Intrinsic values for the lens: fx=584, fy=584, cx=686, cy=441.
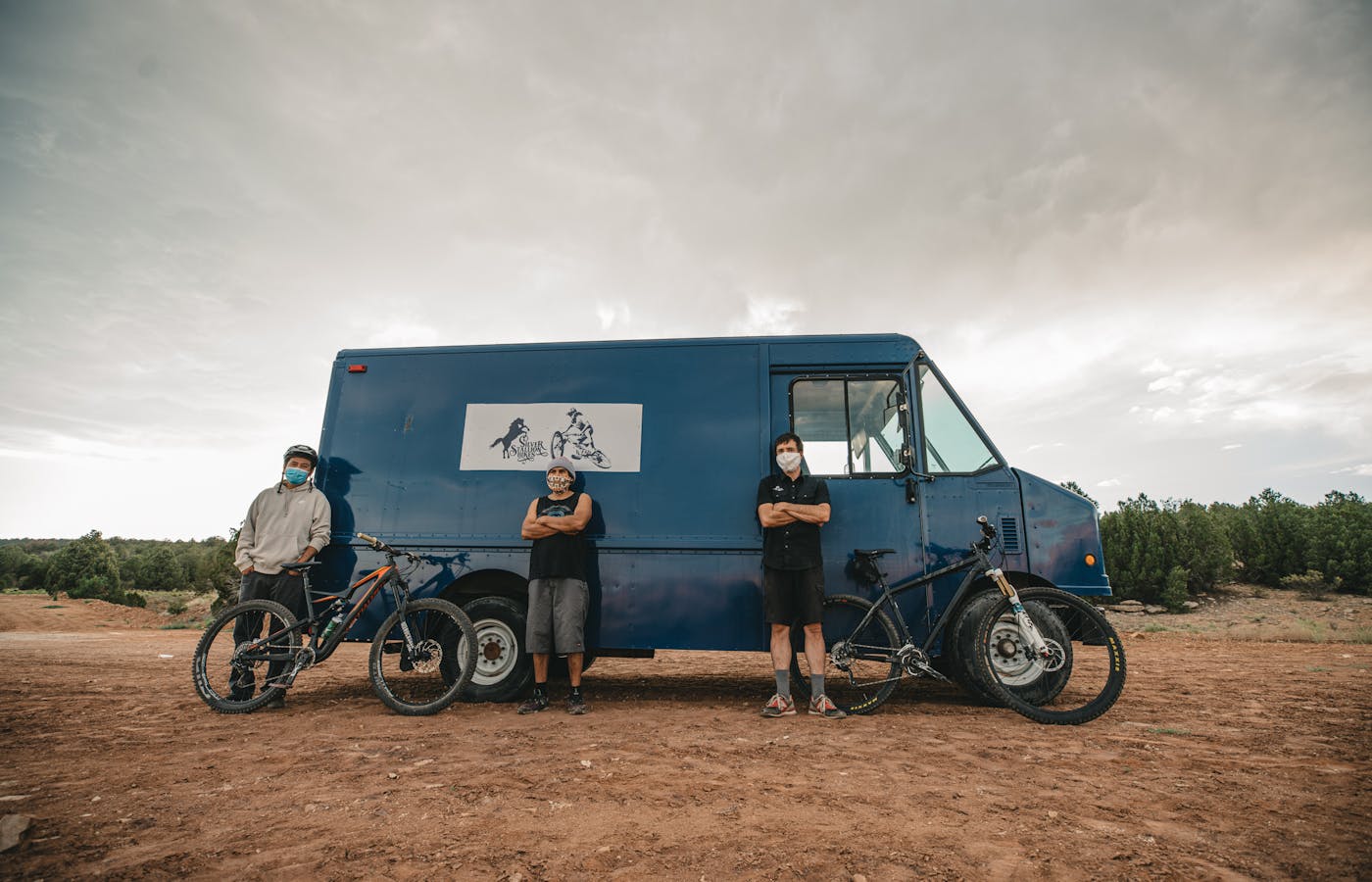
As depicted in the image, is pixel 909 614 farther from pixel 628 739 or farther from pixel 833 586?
pixel 628 739

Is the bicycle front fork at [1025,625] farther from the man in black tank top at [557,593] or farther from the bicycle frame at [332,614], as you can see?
the bicycle frame at [332,614]

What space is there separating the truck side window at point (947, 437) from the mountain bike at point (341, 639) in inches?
162

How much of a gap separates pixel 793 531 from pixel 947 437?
1.68 m

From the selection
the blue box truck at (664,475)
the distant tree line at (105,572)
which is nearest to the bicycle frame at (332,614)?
the blue box truck at (664,475)

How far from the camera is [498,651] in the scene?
510cm

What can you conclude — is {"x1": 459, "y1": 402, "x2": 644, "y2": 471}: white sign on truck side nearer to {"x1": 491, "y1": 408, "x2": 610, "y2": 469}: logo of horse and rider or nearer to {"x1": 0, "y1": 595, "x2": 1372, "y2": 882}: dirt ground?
{"x1": 491, "y1": 408, "x2": 610, "y2": 469}: logo of horse and rider

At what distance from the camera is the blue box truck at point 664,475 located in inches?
190

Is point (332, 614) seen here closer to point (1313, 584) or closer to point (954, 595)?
point (954, 595)

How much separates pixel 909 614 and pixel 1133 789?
6.51ft

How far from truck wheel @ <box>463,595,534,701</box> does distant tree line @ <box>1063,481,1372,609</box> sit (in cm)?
1563

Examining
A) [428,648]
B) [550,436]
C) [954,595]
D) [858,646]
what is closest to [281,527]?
[428,648]

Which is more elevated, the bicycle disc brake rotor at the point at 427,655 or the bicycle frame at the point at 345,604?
the bicycle frame at the point at 345,604

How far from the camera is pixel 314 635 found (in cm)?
486

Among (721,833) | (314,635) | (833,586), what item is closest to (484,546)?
(314,635)
